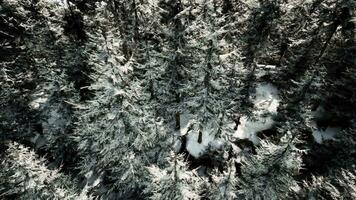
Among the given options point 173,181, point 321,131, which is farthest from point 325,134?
point 173,181

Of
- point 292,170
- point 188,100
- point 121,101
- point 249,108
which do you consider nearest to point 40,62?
point 121,101

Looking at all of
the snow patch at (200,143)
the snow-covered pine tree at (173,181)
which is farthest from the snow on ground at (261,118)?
the snow-covered pine tree at (173,181)

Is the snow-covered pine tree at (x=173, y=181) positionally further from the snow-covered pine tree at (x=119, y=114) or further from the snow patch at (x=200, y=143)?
the snow patch at (x=200, y=143)

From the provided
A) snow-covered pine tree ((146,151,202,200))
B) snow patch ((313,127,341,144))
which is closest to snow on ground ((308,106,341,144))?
snow patch ((313,127,341,144))

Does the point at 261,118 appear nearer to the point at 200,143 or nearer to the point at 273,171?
the point at 200,143

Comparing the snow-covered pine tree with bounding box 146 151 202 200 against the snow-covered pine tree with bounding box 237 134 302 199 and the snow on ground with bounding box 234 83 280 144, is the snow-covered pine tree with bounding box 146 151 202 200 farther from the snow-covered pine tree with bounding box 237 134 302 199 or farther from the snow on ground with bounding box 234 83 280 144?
the snow on ground with bounding box 234 83 280 144
